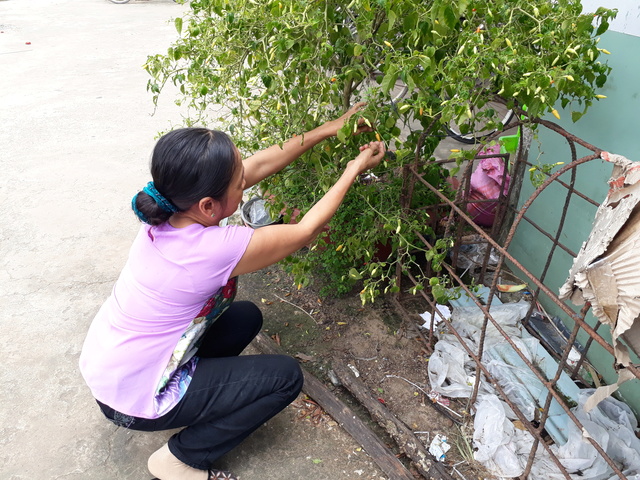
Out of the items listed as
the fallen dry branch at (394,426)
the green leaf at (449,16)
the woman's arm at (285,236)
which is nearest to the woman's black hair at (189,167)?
the woman's arm at (285,236)

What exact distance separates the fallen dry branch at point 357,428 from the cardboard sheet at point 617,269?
87 centimetres

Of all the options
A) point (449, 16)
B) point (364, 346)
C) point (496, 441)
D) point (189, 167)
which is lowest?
point (364, 346)

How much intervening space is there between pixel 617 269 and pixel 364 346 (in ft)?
5.04

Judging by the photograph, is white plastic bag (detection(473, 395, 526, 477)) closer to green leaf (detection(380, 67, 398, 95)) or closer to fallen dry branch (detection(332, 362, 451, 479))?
fallen dry branch (detection(332, 362, 451, 479))

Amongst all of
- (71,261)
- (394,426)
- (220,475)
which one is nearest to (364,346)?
(394,426)

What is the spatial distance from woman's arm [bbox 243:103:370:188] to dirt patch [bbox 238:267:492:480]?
1.03 metres

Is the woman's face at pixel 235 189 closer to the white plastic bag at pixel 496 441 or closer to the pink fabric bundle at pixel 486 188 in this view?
the white plastic bag at pixel 496 441

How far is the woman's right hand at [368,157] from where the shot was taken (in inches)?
77.6

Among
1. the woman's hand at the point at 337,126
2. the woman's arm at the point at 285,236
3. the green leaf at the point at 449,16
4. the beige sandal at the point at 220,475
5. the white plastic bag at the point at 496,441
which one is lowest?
the beige sandal at the point at 220,475

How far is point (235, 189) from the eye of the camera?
176 centimetres

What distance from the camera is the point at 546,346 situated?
2771 mm

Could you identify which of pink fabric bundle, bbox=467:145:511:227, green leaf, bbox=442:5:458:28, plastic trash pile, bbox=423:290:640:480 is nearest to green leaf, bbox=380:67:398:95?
green leaf, bbox=442:5:458:28

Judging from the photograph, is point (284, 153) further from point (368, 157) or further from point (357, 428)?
point (357, 428)

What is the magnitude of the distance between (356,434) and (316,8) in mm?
1698
